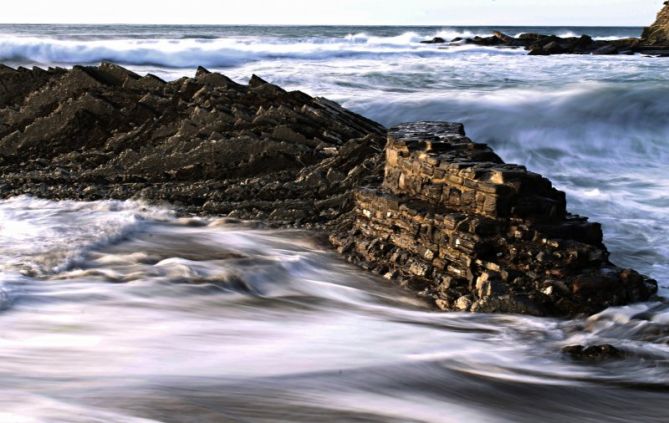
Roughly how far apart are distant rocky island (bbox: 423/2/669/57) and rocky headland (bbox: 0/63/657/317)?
3127 cm

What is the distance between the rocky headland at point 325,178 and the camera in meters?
6.34

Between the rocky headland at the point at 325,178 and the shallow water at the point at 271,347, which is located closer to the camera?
the shallow water at the point at 271,347

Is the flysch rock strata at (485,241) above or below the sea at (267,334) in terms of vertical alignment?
above

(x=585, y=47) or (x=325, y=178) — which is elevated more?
(x=585, y=47)

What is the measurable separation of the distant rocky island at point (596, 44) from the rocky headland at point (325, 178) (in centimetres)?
3127

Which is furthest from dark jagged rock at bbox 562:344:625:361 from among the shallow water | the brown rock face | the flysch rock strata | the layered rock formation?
the brown rock face

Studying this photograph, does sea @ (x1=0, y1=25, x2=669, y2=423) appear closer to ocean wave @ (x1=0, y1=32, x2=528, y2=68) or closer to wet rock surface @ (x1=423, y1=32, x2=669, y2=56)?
ocean wave @ (x1=0, y1=32, x2=528, y2=68)

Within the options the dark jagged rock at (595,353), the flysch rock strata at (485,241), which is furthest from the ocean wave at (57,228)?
the dark jagged rock at (595,353)

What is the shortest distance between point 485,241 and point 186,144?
5.50 metres

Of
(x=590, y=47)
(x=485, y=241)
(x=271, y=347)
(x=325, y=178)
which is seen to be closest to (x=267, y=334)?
(x=271, y=347)

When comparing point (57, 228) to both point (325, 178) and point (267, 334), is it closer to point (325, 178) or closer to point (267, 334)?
point (325, 178)

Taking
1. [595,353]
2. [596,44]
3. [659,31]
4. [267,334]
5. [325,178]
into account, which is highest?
[659,31]

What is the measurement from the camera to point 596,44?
4416 cm

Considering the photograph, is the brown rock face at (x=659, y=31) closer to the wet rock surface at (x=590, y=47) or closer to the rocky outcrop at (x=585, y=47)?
the wet rock surface at (x=590, y=47)
